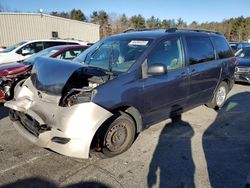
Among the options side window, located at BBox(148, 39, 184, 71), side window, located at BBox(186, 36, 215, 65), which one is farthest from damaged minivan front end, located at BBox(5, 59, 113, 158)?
side window, located at BBox(186, 36, 215, 65)

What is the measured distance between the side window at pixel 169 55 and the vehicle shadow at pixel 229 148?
4.82ft

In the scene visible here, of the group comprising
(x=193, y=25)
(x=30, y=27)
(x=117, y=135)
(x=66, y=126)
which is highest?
(x=193, y=25)

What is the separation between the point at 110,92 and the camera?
353cm

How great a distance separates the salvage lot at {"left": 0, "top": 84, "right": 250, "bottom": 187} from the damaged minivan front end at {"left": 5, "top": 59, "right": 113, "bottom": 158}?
0.35 metres

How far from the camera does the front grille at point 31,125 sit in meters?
3.43

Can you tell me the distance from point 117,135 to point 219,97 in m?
3.62

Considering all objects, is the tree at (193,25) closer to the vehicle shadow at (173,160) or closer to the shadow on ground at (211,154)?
the shadow on ground at (211,154)

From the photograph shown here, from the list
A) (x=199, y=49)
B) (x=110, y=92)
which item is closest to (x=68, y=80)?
(x=110, y=92)

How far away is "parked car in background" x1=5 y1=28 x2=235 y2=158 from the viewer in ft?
10.9

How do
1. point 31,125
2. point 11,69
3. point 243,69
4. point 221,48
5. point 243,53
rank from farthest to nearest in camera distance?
point 243,53 < point 243,69 < point 11,69 < point 221,48 < point 31,125

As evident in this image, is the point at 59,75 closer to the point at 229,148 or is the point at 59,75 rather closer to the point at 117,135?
the point at 117,135

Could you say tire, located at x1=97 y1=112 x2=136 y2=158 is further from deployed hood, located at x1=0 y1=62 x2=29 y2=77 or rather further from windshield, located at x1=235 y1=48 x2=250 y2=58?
windshield, located at x1=235 y1=48 x2=250 y2=58

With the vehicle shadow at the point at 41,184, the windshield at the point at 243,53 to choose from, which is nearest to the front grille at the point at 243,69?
the windshield at the point at 243,53

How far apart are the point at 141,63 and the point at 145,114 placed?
2.79ft
